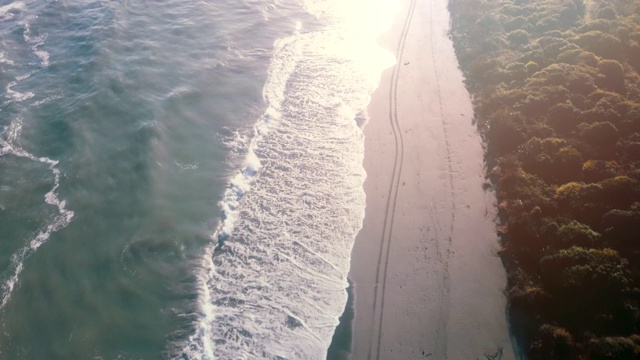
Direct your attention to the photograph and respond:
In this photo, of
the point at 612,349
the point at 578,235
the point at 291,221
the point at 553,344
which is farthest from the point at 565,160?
the point at 291,221

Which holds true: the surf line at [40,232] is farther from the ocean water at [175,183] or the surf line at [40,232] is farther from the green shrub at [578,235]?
the green shrub at [578,235]

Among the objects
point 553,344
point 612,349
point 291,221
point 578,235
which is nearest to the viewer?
point 612,349

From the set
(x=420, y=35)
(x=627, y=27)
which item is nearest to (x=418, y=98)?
(x=420, y=35)

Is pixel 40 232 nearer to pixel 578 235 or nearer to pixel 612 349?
pixel 612 349

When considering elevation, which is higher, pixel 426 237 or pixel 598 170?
pixel 598 170

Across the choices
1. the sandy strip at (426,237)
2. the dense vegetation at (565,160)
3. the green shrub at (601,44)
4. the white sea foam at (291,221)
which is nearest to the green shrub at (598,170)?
the dense vegetation at (565,160)
